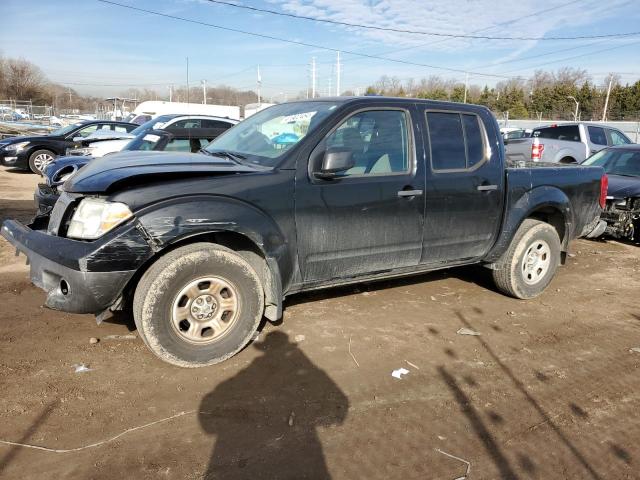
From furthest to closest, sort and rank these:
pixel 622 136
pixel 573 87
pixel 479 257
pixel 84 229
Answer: pixel 573 87 < pixel 622 136 < pixel 479 257 < pixel 84 229

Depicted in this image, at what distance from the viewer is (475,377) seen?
3447 mm

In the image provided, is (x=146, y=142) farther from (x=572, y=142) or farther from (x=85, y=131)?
(x=572, y=142)

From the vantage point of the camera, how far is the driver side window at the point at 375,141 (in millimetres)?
3791

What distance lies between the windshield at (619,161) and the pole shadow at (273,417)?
739cm

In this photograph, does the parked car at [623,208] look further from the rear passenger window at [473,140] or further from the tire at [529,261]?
the rear passenger window at [473,140]

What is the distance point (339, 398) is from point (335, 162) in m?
1.61

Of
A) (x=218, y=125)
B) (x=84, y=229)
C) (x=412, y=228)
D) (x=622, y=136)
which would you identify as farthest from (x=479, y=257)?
(x=622, y=136)

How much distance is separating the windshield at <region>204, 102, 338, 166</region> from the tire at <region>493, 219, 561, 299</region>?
2437mm

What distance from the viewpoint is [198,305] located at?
3.34 m

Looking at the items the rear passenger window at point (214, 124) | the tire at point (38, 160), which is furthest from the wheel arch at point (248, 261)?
the tire at point (38, 160)

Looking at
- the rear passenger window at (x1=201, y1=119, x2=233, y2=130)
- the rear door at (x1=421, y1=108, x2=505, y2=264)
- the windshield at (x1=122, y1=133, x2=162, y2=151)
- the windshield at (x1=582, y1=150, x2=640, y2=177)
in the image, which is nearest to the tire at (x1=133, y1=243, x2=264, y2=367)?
the rear door at (x1=421, y1=108, x2=505, y2=264)

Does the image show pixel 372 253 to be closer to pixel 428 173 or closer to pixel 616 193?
pixel 428 173

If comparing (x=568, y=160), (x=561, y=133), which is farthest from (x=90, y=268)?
(x=561, y=133)

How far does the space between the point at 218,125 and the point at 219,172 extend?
29.5 ft
